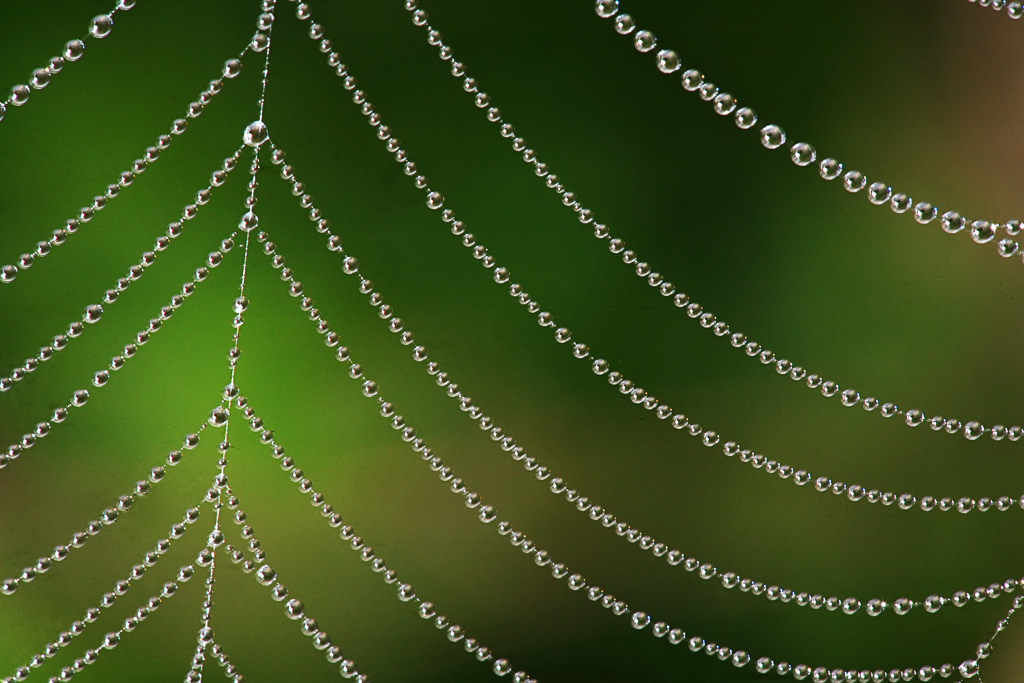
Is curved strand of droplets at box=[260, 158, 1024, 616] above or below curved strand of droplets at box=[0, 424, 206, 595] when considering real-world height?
above

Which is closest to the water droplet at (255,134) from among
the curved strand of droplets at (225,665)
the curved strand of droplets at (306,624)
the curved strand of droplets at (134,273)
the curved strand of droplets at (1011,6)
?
the curved strand of droplets at (134,273)

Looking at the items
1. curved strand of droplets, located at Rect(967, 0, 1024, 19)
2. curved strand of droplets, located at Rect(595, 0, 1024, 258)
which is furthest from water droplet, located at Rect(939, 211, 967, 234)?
curved strand of droplets, located at Rect(967, 0, 1024, 19)

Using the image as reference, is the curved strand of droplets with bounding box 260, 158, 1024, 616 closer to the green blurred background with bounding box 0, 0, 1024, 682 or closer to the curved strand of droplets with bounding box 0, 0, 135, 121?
the green blurred background with bounding box 0, 0, 1024, 682

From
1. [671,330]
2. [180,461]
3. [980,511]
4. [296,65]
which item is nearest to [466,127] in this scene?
[296,65]

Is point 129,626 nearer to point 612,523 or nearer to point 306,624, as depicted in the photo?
point 306,624

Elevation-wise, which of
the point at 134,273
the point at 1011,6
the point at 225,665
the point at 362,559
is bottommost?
the point at 225,665

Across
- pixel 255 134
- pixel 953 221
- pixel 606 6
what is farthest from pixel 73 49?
pixel 953 221
